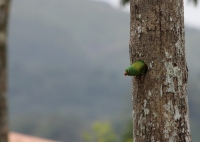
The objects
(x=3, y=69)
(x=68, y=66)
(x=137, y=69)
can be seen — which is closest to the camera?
(x=137, y=69)

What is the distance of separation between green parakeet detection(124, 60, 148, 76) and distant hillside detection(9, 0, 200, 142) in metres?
62.4

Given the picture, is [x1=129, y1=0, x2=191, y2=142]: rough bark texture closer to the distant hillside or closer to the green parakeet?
the green parakeet

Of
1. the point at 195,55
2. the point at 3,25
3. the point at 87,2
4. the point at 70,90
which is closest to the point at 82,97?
the point at 70,90

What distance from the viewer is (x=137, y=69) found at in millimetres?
2857

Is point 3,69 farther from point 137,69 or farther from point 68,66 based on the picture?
point 68,66

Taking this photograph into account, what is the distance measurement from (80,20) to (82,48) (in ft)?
64.2

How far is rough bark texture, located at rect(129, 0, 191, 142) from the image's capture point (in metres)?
2.88

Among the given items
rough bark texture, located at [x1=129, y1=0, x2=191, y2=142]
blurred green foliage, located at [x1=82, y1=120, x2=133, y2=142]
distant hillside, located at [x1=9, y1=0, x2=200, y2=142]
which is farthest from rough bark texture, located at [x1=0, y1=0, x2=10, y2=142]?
distant hillside, located at [x1=9, y1=0, x2=200, y2=142]

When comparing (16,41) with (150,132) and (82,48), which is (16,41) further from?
(150,132)

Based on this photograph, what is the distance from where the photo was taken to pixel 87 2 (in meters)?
188

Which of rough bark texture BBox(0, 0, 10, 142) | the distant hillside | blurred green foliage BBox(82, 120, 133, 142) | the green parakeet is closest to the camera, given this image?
the green parakeet

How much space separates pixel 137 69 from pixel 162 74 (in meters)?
0.14

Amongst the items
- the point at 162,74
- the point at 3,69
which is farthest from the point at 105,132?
the point at 162,74

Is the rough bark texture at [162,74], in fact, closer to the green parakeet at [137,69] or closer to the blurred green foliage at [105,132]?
the green parakeet at [137,69]
